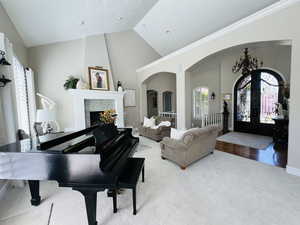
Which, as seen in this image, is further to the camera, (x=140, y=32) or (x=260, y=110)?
(x=140, y=32)

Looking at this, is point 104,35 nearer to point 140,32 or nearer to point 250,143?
point 140,32

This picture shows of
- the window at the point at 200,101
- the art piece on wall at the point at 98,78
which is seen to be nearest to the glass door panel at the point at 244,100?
the window at the point at 200,101

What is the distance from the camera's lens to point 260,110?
554 centimetres

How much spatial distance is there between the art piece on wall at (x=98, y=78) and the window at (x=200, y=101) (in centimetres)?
499

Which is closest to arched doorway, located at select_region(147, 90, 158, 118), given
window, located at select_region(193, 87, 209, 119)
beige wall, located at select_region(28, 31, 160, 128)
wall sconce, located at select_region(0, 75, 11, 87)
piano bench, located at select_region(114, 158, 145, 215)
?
beige wall, located at select_region(28, 31, 160, 128)

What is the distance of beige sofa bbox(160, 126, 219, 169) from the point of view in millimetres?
2820

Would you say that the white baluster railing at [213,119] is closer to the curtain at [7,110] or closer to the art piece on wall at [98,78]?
the art piece on wall at [98,78]

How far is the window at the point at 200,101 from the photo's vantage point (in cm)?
757

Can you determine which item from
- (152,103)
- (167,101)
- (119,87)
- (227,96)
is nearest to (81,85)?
(119,87)

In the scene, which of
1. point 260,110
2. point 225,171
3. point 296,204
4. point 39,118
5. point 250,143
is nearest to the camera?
point 296,204

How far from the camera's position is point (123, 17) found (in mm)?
5184

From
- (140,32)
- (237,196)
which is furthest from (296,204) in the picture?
(140,32)

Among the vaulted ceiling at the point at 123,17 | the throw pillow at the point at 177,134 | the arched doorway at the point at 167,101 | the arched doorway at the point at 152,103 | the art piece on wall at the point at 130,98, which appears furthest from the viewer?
the arched doorway at the point at 167,101

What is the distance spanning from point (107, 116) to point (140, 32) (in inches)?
202
